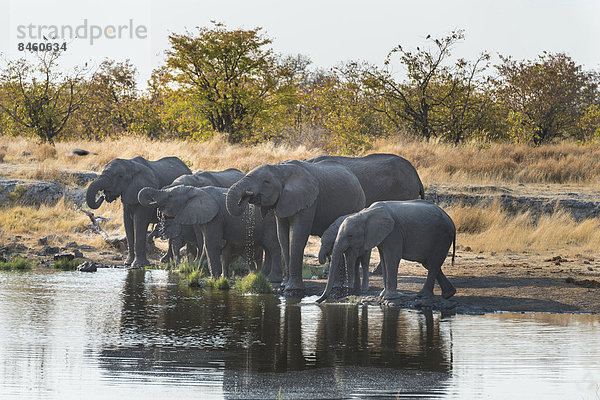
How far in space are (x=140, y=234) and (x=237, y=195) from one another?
17.2 ft

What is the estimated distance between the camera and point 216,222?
1498cm

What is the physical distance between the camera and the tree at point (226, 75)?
3772cm

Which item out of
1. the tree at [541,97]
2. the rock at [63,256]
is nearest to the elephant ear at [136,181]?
the rock at [63,256]

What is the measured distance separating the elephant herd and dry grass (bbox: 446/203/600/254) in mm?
2565

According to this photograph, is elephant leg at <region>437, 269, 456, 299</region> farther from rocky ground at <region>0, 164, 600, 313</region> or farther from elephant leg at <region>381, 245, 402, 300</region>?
elephant leg at <region>381, 245, 402, 300</region>

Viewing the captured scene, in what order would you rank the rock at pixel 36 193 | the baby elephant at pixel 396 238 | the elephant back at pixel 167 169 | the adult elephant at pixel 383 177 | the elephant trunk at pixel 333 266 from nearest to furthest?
1. the elephant trunk at pixel 333 266
2. the baby elephant at pixel 396 238
3. the adult elephant at pixel 383 177
4. the elephant back at pixel 167 169
5. the rock at pixel 36 193

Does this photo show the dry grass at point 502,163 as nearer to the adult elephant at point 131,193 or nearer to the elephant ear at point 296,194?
the adult elephant at point 131,193

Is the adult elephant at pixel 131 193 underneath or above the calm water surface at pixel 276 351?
above

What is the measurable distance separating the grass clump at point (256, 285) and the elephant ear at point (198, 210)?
1491mm

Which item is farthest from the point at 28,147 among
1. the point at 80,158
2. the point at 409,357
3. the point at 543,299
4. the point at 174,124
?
the point at 409,357

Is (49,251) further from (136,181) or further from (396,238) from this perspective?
(396,238)

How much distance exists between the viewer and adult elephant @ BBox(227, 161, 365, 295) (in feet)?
43.2

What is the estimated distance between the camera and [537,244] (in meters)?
18.2

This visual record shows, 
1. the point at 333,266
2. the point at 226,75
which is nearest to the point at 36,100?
the point at 226,75
